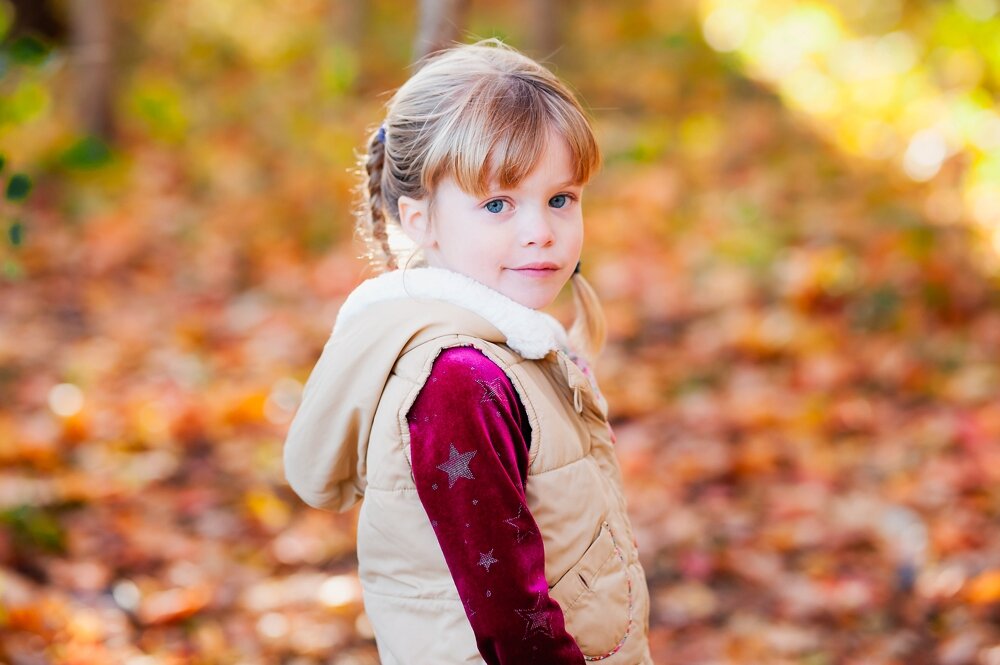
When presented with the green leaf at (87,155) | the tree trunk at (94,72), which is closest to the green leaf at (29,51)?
the green leaf at (87,155)

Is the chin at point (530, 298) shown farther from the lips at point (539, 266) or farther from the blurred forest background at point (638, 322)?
the blurred forest background at point (638, 322)

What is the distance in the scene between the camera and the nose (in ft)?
5.65

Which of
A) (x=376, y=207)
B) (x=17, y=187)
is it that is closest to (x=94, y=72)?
(x=17, y=187)

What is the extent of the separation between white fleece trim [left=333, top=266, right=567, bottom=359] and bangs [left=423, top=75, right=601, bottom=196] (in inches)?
6.3

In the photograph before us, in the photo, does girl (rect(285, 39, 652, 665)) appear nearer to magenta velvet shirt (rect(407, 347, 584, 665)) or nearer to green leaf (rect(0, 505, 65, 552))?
magenta velvet shirt (rect(407, 347, 584, 665))

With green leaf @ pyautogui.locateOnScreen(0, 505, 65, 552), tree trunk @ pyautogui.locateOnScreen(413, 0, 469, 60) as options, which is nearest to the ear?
tree trunk @ pyautogui.locateOnScreen(413, 0, 469, 60)

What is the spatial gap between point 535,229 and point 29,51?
1.75 metres

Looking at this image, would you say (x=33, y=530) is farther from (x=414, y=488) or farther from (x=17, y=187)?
(x=414, y=488)

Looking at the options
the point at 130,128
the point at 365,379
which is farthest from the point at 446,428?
the point at 130,128

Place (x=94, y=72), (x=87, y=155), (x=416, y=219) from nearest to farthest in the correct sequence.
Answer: (x=416, y=219), (x=87, y=155), (x=94, y=72)

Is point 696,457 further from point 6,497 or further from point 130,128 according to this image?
point 130,128

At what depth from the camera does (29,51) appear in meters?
2.74

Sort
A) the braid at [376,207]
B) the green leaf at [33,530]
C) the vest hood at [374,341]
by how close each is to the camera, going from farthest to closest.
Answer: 1. the green leaf at [33,530]
2. the braid at [376,207]
3. the vest hood at [374,341]

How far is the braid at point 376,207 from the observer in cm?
197
